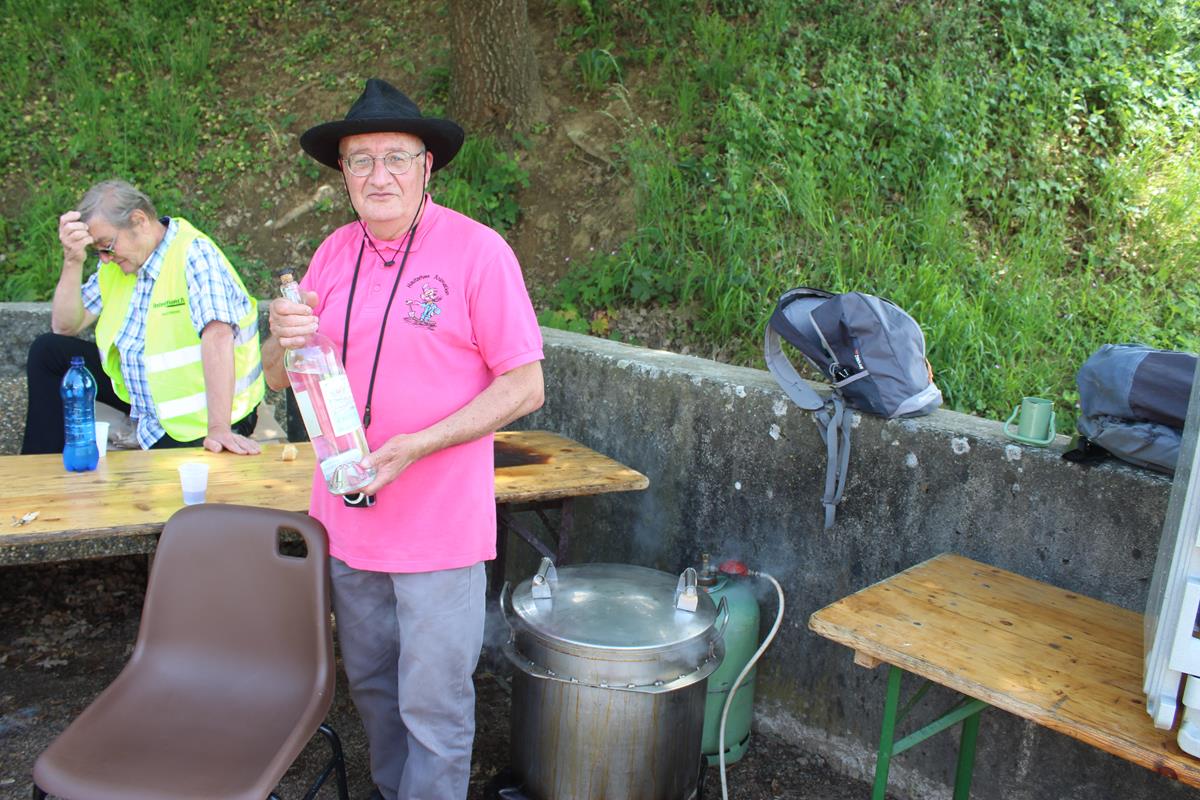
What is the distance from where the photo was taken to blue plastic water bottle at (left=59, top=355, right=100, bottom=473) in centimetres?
322

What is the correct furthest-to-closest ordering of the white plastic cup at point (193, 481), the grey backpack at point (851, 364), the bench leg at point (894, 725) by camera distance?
the grey backpack at point (851, 364), the white plastic cup at point (193, 481), the bench leg at point (894, 725)

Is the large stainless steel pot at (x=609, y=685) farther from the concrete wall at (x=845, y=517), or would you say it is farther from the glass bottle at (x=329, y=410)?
the glass bottle at (x=329, y=410)

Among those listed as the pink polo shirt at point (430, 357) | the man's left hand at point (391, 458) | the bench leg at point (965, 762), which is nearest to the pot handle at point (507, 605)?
the pink polo shirt at point (430, 357)

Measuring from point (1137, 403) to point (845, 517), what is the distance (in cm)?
100

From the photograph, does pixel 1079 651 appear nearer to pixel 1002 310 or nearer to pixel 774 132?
pixel 1002 310

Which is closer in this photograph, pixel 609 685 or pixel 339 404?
pixel 339 404

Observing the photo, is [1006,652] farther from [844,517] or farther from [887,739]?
[844,517]

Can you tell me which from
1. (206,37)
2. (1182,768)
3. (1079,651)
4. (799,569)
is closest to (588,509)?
(799,569)

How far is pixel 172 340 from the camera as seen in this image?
149 inches

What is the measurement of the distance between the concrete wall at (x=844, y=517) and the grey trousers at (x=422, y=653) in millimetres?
1251

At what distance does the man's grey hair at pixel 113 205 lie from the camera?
145 inches

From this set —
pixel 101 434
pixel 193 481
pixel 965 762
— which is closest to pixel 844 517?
pixel 965 762

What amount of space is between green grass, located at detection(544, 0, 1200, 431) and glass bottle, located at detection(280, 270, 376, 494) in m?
2.85

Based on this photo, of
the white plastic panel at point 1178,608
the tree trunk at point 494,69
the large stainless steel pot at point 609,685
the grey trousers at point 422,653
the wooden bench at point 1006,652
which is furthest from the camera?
the tree trunk at point 494,69
